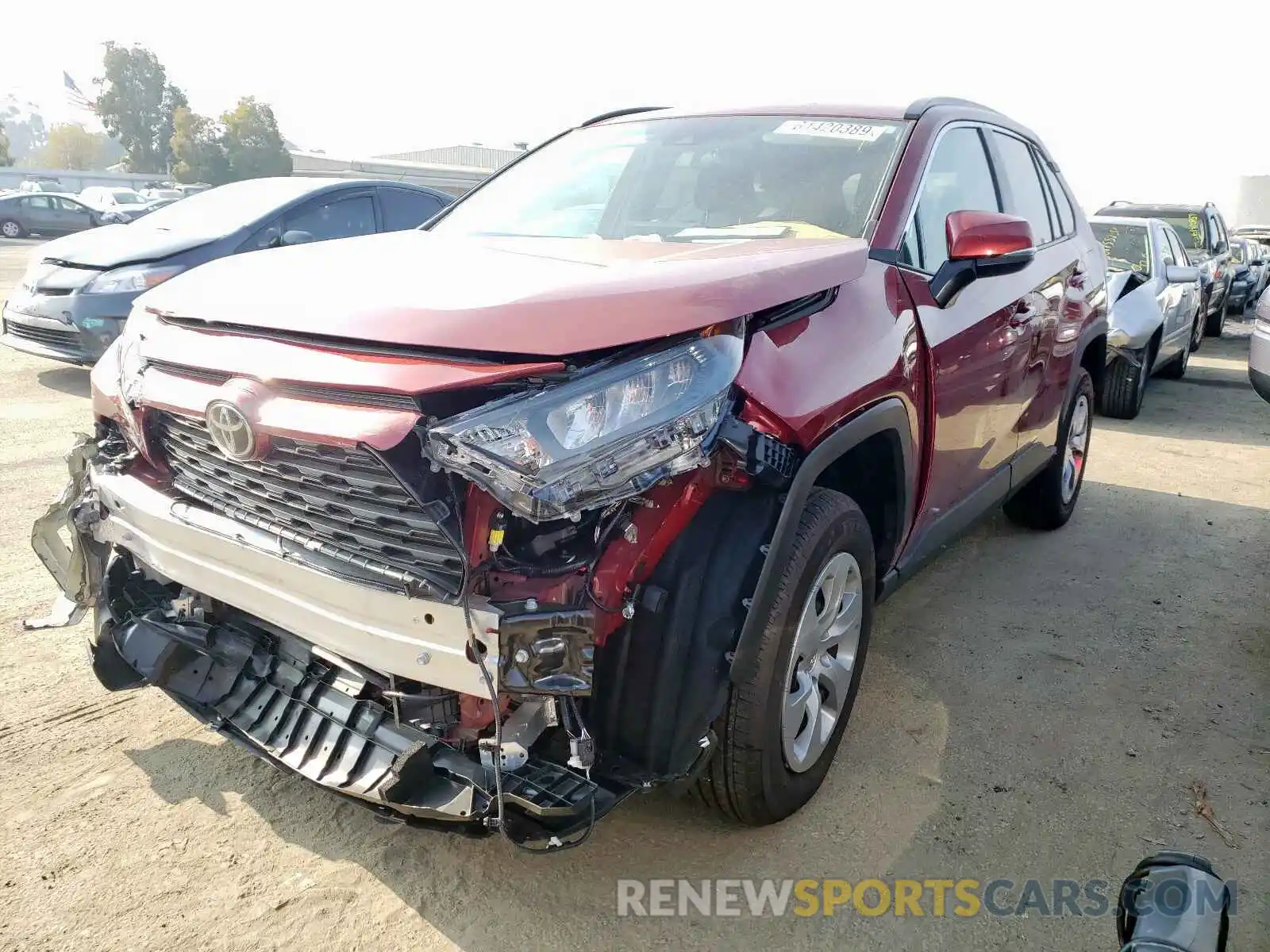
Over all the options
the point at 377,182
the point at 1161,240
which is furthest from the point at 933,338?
the point at 1161,240

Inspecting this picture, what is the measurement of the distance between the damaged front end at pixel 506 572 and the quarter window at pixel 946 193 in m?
1.16

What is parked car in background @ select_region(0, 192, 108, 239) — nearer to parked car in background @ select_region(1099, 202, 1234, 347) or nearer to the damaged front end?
parked car in background @ select_region(1099, 202, 1234, 347)

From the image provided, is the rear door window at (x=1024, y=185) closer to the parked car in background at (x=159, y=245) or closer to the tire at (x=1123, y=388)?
the tire at (x=1123, y=388)

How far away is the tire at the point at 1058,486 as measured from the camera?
4738 millimetres

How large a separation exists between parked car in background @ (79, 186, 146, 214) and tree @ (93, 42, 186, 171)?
37.7 meters

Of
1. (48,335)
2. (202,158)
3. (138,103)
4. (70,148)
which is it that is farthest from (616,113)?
(70,148)

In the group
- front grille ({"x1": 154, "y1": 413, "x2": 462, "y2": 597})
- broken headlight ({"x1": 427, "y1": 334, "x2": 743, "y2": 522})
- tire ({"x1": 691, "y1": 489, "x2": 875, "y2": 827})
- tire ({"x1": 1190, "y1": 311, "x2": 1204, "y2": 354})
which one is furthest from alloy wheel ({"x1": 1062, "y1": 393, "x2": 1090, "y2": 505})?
tire ({"x1": 1190, "y1": 311, "x2": 1204, "y2": 354})

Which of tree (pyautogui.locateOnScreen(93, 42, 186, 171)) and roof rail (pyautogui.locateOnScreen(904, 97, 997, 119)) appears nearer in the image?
roof rail (pyautogui.locateOnScreen(904, 97, 997, 119))

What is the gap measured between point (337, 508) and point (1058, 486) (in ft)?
13.0

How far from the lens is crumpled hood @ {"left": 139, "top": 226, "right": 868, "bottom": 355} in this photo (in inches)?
75.4

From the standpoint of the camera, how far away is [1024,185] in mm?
4121

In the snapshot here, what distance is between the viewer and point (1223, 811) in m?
2.70

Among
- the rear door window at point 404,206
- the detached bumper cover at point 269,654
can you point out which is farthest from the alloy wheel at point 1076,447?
the rear door window at point 404,206

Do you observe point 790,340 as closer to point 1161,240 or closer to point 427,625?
point 427,625
